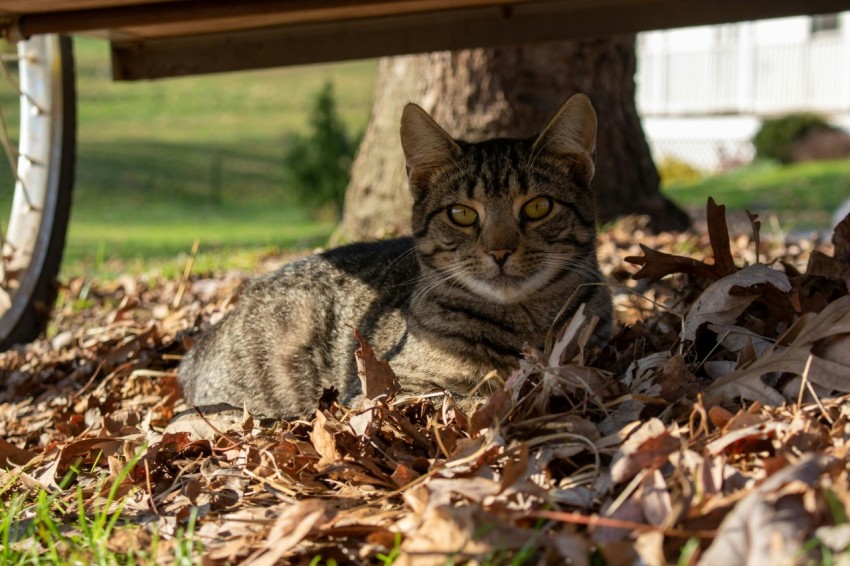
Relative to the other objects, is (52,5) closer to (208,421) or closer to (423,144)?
(423,144)

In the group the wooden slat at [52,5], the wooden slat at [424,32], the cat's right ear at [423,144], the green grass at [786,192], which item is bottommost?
the green grass at [786,192]

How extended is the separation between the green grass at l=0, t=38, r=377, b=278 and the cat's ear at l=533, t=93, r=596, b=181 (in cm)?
395

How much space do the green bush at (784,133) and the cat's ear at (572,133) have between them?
18374mm

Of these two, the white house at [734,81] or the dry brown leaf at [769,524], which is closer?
the dry brown leaf at [769,524]

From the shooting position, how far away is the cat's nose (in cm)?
316

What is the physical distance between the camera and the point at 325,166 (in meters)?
16.5

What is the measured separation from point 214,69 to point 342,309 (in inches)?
59.1

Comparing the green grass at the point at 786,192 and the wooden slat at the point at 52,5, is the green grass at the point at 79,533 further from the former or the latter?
the green grass at the point at 786,192

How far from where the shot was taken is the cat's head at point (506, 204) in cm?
322

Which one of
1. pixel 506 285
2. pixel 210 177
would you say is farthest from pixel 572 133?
pixel 210 177

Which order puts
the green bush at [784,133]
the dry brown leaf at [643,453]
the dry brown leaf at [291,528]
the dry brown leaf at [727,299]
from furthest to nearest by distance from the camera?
the green bush at [784,133]
the dry brown leaf at [727,299]
the dry brown leaf at [643,453]
the dry brown leaf at [291,528]

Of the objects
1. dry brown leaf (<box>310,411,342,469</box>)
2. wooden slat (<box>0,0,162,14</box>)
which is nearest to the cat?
dry brown leaf (<box>310,411,342,469</box>)

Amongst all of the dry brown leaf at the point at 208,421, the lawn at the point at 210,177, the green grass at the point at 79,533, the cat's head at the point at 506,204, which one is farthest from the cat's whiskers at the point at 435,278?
the lawn at the point at 210,177

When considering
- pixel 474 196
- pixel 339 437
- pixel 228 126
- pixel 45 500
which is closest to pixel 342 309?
pixel 474 196
